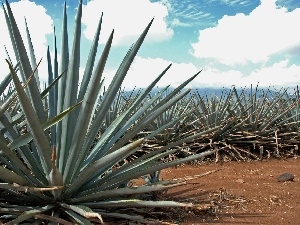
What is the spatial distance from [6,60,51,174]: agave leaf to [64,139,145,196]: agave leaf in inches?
6.3

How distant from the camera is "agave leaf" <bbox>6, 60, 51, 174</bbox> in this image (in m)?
1.84

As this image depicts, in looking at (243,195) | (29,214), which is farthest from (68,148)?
(243,195)

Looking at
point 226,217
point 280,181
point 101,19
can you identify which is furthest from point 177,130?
point 101,19

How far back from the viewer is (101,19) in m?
2.48

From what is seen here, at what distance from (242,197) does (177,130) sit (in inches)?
104

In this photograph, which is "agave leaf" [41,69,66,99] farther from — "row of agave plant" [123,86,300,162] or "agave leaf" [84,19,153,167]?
"row of agave plant" [123,86,300,162]

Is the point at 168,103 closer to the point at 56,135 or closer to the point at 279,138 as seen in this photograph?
the point at 56,135

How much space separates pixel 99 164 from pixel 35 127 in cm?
35

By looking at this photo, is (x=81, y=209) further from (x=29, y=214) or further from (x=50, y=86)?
(x=50, y=86)

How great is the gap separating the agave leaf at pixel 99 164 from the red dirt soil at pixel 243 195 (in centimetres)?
72

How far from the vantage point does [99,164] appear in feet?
6.84

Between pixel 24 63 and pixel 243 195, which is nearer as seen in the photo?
pixel 24 63

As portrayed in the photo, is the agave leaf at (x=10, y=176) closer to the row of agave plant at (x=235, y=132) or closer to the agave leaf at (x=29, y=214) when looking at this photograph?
the agave leaf at (x=29, y=214)

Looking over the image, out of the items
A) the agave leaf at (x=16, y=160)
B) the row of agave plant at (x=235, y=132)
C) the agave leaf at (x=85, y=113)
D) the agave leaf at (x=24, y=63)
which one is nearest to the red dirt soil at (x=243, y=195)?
the row of agave plant at (x=235, y=132)
